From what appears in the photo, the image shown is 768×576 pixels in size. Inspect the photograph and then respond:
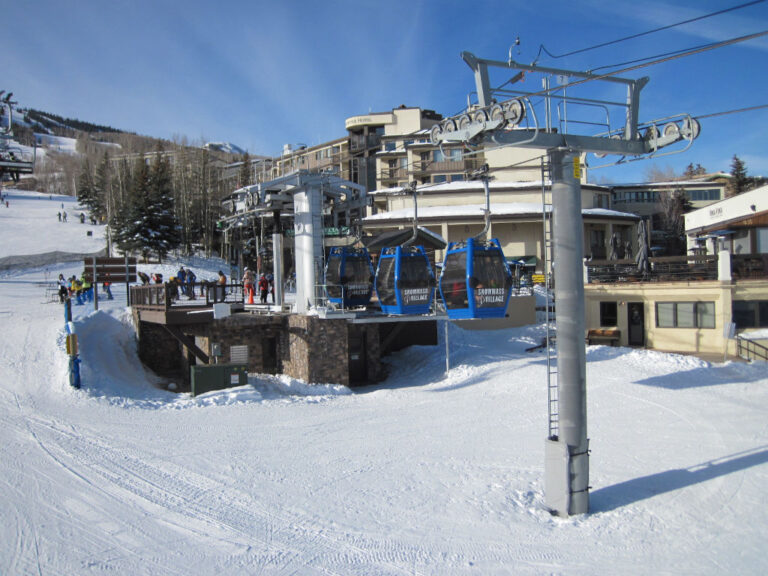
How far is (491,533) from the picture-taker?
7148 mm

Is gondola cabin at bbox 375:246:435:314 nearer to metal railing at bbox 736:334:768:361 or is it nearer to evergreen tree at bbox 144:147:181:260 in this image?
metal railing at bbox 736:334:768:361

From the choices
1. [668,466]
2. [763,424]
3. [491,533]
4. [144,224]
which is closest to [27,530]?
[491,533]

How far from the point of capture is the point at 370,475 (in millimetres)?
9320

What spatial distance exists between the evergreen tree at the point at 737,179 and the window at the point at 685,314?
47211 millimetres

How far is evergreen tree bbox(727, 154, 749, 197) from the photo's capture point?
6069 centimetres

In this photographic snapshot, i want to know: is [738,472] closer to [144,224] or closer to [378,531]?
[378,531]

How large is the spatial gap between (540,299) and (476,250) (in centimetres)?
1981

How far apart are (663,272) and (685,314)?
249 cm

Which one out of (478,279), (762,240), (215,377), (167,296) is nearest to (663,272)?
(762,240)

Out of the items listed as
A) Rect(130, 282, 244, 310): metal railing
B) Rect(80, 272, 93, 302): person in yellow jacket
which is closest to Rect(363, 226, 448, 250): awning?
Rect(130, 282, 244, 310): metal railing

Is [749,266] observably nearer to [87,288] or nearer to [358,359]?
[358,359]

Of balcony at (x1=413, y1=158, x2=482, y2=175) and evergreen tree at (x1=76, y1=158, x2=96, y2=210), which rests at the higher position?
evergreen tree at (x1=76, y1=158, x2=96, y2=210)

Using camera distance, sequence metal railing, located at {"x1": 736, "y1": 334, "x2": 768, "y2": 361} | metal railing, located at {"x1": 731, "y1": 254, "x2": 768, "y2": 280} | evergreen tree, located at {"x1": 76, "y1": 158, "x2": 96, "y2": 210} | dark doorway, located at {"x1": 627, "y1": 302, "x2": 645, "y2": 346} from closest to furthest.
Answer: metal railing, located at {"x1": 736, "y1": 334, "x2": 768, "y2": 361} → metal railing, located at {"x1": 731, "y1": 254, "x2": 768, "y2": 280} → dark doorway, located at {"x1": 627, "y1": 302, "x2": 645, "y2": 346} → evergreen tree, located at {"x1": 76, "y1": 158, "x2": 96, "y2": 210}

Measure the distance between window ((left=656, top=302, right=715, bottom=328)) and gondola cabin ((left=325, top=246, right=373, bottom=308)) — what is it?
12125mm
